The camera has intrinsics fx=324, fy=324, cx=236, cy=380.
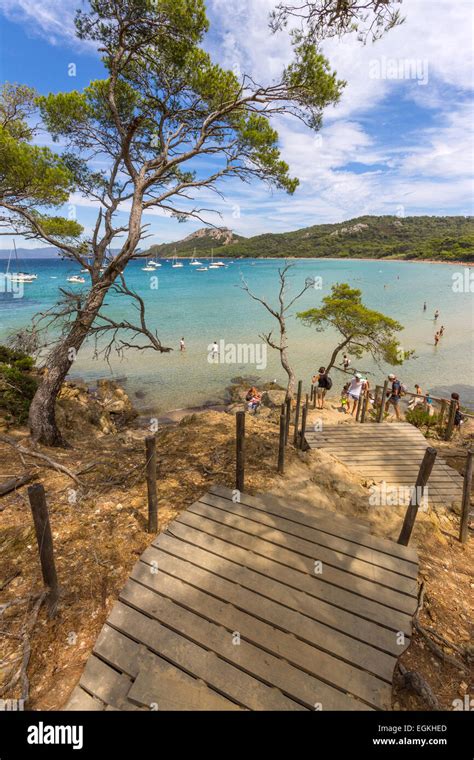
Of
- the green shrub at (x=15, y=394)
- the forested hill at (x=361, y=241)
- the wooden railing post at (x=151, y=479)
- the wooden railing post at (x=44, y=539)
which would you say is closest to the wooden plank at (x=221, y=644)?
the wooden railing post at (x=44, y=539)

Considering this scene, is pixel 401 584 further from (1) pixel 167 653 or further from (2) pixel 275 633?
(1) pixel 167 653

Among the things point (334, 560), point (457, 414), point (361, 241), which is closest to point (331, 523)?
point (334, 560)

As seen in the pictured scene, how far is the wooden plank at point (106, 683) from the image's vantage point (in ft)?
9.71

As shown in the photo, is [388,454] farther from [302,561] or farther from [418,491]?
[302,561]

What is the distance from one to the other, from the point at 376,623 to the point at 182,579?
2.32 metres

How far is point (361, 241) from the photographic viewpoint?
160750 mm

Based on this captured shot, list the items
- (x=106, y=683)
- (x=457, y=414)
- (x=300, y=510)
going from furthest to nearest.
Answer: (x=457, y=414) → (x=300, y=510) → (x=106, y=683)

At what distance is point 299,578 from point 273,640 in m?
0.88

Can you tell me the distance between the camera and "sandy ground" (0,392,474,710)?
138 inches

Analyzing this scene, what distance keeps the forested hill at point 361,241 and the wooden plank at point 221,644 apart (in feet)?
455

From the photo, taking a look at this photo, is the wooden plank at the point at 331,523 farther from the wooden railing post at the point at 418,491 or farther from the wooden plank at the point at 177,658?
the wooden plank at the point at 177,658

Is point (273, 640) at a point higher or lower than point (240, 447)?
lower

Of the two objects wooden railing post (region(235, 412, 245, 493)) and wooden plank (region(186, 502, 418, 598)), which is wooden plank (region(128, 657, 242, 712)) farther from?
wooden railing post (region(235, 412, 245, 493))
